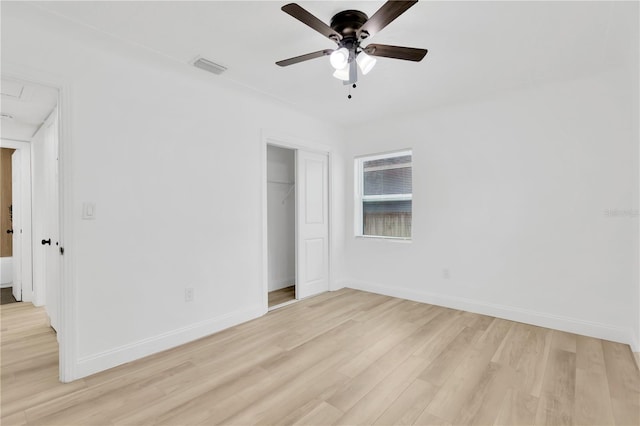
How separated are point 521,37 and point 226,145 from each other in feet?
9.09

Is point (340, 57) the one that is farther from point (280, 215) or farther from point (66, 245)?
point (280, 215)

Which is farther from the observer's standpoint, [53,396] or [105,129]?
[105,129]

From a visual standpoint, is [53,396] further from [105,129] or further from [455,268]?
[455,268]

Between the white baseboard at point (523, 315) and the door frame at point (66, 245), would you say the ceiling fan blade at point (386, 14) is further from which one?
the white baseboard at point (523, 315)

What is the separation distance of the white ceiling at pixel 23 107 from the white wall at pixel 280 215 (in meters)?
2.63

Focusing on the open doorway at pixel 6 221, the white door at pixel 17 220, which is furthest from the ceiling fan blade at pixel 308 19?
the open doorway at pixel 6 221

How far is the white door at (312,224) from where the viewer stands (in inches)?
165

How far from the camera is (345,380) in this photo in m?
2.21

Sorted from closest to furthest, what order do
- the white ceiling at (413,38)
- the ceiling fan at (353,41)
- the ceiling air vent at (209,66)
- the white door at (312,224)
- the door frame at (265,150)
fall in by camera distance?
the ceiling fan at (353,41) → the white ceiling at (413,38) → the ceiling air vent at (209,66) → the door frame at (265,150) → the white door at (312,224)

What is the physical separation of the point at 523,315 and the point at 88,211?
4.27m

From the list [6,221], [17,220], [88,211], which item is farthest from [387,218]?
[6,221]

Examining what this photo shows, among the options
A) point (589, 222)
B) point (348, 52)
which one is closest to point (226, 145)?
point (348, 52)

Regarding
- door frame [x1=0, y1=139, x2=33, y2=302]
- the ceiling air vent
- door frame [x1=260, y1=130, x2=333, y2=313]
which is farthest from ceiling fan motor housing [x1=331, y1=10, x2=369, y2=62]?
door frame [x1=0, y1=139, x2=33, y2=302]

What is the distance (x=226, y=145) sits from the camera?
322 centimetres
